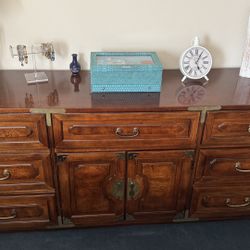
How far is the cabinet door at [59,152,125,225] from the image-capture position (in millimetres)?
1559

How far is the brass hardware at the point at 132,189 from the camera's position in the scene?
5.41 feet

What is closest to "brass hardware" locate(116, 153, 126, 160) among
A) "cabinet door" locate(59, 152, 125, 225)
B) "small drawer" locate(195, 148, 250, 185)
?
"cabinet door" locate(59, 152, 125, 225)

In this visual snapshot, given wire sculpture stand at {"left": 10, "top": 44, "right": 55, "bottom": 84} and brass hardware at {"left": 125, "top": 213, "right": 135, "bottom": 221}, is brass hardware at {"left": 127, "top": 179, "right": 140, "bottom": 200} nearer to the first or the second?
brass hardware at {"left": 125, "top": 213, "right": 135, "bottom": 221}

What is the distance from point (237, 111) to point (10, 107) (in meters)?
1.00

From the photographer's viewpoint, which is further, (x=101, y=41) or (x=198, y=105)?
(x=101, y=41)

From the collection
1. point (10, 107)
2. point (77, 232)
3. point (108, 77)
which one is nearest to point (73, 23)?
point (108, 77)

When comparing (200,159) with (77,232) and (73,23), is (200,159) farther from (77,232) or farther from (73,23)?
(73,23)

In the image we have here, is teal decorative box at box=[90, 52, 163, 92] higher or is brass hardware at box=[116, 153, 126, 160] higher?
teal decorative box at box=[90, 52, 163, 92]

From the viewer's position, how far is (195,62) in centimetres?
166

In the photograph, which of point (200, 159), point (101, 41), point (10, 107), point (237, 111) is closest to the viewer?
point (10, 107)

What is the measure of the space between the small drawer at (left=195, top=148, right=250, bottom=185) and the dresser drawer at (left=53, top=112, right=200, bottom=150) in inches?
5.4

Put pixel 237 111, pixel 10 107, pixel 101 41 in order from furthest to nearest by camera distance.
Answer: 1. pixel 101 41
2. pixel 237 111
3. pixel 10 107

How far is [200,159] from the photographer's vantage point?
1.61 meters

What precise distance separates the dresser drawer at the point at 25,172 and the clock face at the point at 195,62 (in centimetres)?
81
